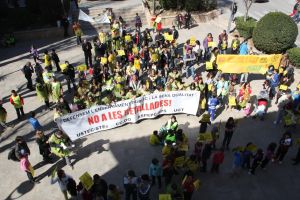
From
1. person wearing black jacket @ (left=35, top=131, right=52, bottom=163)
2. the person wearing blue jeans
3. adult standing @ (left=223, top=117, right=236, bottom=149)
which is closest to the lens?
person wearing black jacket @ (left=35, top=131, right=52, bottom=163)

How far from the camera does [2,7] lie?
83.6 ft

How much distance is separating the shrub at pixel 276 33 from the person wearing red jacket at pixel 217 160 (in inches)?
420

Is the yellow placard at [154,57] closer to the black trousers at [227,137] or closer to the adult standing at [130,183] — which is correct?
the black trousers at [227,137]

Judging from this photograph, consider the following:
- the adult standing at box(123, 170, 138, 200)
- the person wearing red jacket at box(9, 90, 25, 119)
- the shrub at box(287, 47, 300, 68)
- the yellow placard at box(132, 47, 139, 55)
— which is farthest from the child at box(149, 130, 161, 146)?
the shrub at box(287, 47, 300, 68)

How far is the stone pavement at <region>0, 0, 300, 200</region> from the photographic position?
11.5 metres

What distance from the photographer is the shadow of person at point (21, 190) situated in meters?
11.4

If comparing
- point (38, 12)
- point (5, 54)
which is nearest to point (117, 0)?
point (38, 12)

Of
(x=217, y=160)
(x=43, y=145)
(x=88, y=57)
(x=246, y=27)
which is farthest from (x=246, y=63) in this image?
(x=43, y=145)

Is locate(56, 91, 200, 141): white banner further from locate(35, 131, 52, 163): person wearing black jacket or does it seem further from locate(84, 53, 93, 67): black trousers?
locate(84, 53, 93, 67): black trousers

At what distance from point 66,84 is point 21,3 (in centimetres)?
1572

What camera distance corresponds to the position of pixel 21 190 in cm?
1155

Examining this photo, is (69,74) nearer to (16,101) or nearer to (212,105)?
(16,101)

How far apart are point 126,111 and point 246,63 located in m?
6.37

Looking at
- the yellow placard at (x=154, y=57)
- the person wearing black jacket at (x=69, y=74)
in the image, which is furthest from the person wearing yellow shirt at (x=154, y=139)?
the person wearing black jacket at (x=69, y=74)
